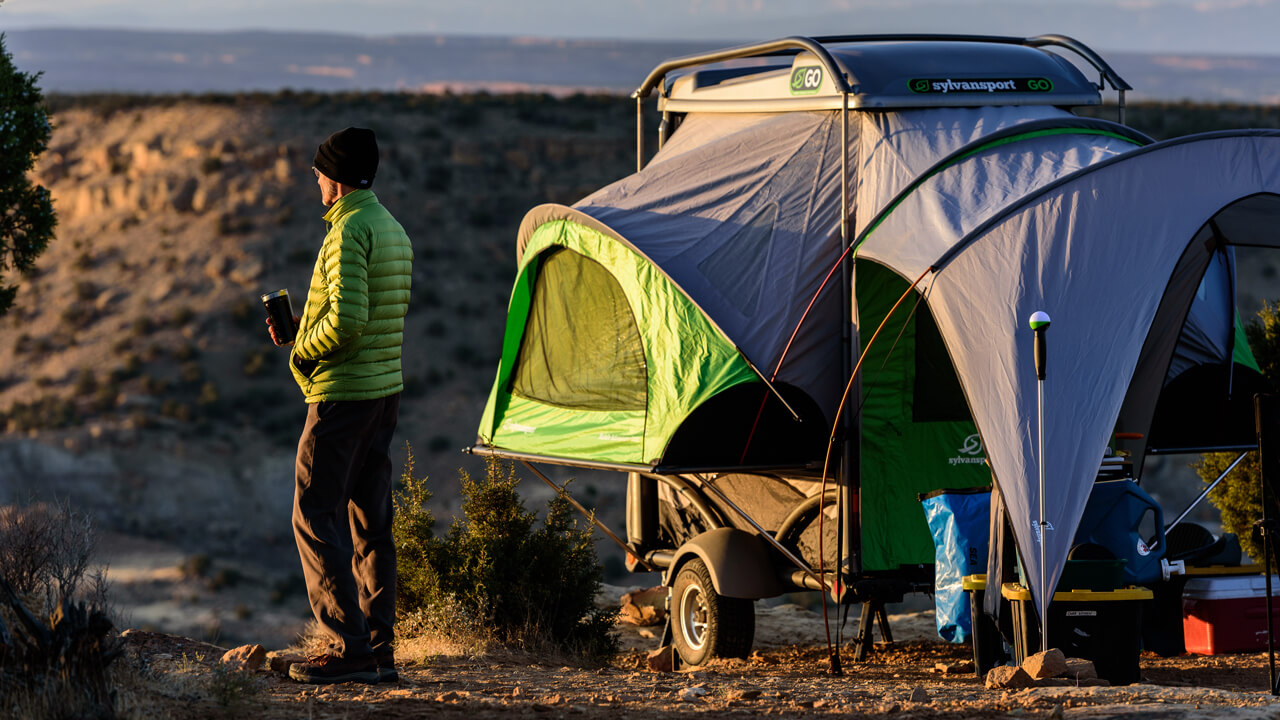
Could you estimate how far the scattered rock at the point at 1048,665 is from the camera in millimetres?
6551

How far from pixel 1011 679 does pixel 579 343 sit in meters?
4.04

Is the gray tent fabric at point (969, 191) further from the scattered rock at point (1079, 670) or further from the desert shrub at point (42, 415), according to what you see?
the desert shrub at point (42, 415)

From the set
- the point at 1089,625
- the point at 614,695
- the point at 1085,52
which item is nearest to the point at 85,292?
the point at 1085,52

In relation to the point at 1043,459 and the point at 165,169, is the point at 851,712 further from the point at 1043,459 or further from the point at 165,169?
the point at 165,169

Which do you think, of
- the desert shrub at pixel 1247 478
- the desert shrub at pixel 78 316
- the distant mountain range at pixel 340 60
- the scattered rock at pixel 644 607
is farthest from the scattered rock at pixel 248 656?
the distant mountain range at pixel 340 60

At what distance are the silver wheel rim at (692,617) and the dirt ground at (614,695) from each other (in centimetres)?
104

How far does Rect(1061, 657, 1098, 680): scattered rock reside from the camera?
6605mm

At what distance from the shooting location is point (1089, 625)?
6.88 meters

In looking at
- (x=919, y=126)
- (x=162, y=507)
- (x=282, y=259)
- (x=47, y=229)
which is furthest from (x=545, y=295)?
(x=282, y=259)

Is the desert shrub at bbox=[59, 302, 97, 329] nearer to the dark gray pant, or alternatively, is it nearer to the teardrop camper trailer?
the teardrop camper trailer

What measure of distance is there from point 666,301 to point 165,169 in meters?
35.0

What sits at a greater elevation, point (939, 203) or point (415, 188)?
point (415, 188)

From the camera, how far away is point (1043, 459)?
6648 millimetres

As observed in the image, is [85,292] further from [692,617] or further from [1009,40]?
[1009,40]
